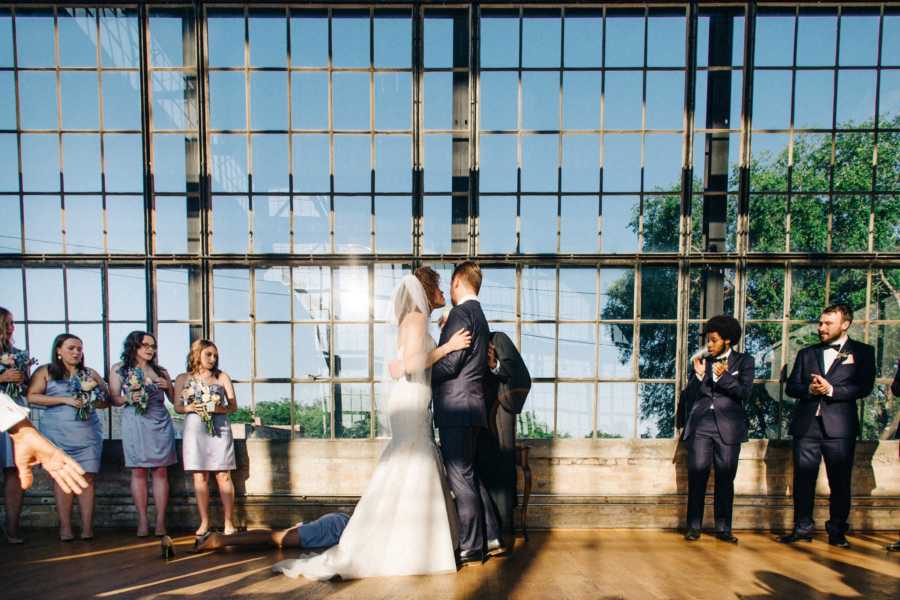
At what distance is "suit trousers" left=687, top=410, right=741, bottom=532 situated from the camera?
136 inches

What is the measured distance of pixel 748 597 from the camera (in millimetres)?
2658

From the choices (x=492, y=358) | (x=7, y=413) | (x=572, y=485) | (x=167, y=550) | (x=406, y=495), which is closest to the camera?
(x=7, y=413)

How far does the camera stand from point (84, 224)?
4.12 metres

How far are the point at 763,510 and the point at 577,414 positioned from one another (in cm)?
156

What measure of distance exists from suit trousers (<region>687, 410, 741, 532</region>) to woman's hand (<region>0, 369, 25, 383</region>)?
477 cm

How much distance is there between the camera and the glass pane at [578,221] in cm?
412

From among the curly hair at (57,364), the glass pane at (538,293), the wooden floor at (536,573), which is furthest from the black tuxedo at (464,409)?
the curly hair at (57,364)

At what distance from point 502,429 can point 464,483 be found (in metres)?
0.45

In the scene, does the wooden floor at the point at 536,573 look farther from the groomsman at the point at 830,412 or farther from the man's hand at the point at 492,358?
Result: the man's hand at the point at 492,358

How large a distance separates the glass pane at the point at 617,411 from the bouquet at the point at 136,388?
347cm

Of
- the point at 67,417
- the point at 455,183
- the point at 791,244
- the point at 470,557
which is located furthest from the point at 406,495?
the point at 791,244

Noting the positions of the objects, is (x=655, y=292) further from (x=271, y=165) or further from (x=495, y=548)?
(x=271, y=165)

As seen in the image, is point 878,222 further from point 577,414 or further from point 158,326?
point 158,326

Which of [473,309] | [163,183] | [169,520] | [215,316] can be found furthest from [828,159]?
[169,520]
